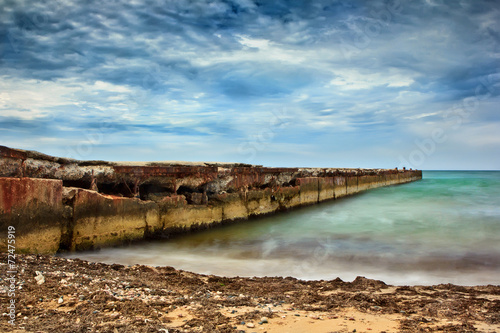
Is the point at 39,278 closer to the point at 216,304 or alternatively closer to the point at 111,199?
the point at 216,304

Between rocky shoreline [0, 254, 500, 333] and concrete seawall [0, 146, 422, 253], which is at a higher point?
concrete seawall [0, 146, 422, 253]

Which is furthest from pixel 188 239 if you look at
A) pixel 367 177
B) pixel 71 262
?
pixel 367 177

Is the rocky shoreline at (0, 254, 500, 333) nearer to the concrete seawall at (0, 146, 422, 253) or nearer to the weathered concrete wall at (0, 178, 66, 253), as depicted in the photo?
the weathered concrete wall at (0, 178, 66, 253)

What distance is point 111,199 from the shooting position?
5102mm

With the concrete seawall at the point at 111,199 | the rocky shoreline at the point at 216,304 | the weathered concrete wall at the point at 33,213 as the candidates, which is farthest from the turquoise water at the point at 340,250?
the rocky shoreline at the point at 216,304

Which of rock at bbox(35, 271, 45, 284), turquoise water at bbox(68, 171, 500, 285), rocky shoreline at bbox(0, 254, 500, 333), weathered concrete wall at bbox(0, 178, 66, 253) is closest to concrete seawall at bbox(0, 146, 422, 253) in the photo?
weathered concrete wall at bbox(0, 178, 66, 253)

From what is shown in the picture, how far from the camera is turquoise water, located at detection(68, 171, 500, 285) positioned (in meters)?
4.68

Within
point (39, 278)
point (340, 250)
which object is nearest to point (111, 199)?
point (39, 278)

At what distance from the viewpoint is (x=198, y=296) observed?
2971 millimetres

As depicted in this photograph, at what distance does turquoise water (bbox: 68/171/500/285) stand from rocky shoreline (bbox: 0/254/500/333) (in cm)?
103

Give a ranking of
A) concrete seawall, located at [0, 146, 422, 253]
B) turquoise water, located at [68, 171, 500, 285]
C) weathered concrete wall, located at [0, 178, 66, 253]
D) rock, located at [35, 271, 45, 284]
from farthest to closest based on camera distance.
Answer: turquoise water, located at [68, 171, 500, 285] < concrete seawall, located at [0, 146, 422, 253] < weathered concrete wall, located at [0, 178, 66, 253] < rock, located at [35, 271, 45, 284]

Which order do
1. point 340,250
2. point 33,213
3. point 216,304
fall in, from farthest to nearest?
point 340,250 → point 33,213 → point 216,304

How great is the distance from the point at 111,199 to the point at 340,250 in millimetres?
4010

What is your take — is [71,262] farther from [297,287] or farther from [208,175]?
[208,175]
